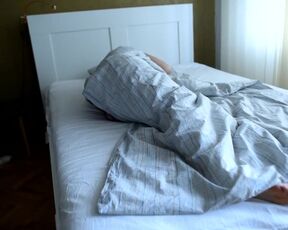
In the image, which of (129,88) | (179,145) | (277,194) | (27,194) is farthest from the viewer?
(27,194)

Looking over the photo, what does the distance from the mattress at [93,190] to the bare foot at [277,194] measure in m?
0.01

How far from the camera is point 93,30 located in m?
2.29

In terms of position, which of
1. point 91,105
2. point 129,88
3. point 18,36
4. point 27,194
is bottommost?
point 27,194

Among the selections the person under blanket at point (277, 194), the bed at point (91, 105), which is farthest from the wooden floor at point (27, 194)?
the person under blanket at point (277, 194)

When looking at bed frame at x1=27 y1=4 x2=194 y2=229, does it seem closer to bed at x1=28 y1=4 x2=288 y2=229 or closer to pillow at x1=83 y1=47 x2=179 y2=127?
bed at x1=28 y1=4 x2=288 y2=229

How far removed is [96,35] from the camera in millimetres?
Result: 2305

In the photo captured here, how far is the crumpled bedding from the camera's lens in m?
0.74

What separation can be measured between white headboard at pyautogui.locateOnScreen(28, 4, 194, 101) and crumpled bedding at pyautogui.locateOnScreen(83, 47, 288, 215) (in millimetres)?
958

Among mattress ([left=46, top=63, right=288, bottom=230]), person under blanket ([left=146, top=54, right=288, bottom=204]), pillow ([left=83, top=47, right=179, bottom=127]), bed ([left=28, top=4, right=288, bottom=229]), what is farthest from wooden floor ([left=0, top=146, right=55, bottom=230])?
person under blanket ([left=146, top=54, right=288, bottom=204])

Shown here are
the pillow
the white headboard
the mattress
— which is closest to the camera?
the mattress

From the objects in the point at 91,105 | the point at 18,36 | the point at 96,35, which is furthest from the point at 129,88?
the point at 18,36

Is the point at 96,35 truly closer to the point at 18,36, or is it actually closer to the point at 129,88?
the point at 18,36

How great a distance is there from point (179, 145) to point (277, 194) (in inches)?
11.6

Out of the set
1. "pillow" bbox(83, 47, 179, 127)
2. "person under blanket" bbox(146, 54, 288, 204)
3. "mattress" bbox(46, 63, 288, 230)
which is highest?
"pillow" bbox(83, 47, 179, 127)
